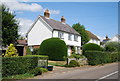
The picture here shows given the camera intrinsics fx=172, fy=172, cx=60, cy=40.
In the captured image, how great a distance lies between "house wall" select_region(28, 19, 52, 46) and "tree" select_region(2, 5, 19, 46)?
36.6 ft

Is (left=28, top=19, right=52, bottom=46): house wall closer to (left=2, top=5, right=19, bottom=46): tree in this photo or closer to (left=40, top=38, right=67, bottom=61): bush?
(left=40, top=38, right=67, bottom=61): bush

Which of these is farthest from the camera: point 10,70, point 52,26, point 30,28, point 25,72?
point 30,28

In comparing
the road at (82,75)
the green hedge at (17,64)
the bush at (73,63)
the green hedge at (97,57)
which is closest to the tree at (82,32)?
the green hedge at (97,57)

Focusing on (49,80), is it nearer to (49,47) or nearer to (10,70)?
(10,70)

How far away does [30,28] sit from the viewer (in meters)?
36.0

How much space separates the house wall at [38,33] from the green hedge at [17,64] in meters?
19.0

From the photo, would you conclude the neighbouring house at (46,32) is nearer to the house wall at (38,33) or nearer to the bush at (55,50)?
the house wall at (38,33)

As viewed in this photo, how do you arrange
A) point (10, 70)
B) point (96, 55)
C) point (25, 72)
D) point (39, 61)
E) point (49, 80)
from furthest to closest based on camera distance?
1. point (96, 55)
2. point (39, 61)
3. point (25, 72)
4. point (10, 70)
5. point (49, 80)

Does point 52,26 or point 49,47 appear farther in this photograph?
point 52,26

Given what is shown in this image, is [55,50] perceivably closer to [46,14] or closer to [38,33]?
[38,33]

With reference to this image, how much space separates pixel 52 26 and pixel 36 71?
20.1m


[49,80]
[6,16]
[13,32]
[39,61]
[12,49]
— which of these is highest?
[6,16]

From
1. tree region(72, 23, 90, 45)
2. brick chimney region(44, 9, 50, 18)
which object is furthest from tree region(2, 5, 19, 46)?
tree region(72, 23, 90, 45)

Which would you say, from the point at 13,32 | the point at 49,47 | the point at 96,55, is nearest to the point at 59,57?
the point at 49,47
